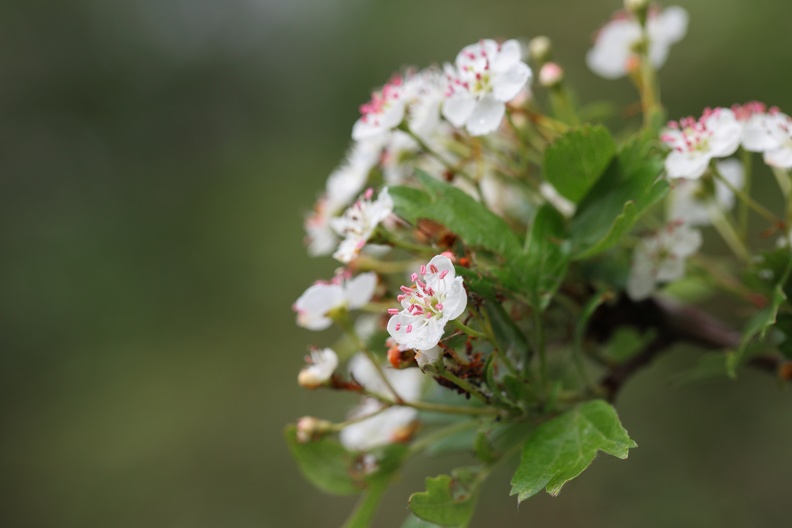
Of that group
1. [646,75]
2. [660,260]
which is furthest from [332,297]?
[646,75]

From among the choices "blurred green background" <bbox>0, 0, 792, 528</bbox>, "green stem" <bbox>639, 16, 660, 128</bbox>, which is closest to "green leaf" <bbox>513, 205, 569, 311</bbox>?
"green stem" <bbox>639, 16, 660, 128</bbox>

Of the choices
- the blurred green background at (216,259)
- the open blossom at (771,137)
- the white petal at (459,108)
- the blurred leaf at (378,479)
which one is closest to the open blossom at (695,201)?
the open blossom at (771,137)

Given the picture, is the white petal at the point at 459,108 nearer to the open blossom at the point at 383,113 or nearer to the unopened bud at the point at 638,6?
the open blossom at the point at 383,113

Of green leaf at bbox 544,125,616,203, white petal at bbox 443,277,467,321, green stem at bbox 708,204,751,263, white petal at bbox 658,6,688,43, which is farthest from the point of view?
white petal at bbox 658,6,688,43

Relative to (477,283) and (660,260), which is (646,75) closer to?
(660,260)

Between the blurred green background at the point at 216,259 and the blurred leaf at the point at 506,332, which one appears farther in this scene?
the blurred green background at the point at 216,259

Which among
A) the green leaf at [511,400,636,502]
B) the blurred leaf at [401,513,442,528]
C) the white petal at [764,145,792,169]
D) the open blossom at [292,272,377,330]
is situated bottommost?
the green leaf at [511,400,636,502]

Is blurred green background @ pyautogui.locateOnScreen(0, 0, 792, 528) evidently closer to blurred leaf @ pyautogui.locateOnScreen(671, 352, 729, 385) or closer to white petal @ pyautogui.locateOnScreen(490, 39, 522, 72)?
blurred leaf @ pyautogui.locateOnScreen(671, 352, 729, 385)
